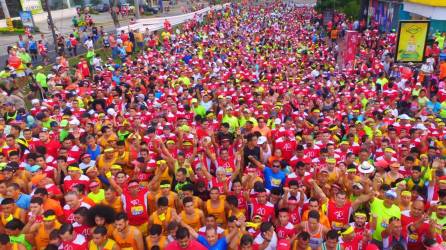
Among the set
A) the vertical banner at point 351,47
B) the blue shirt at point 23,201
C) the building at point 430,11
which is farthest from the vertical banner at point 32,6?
the blue shirt at point 23,201

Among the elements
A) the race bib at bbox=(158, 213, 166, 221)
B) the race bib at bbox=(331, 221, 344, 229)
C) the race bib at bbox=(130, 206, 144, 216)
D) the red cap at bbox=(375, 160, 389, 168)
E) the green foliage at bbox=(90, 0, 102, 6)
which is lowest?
the race bib at bbox=(331, 221, 344, 229)

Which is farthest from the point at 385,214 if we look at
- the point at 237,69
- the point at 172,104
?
the point at 237,69

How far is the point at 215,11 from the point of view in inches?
1689

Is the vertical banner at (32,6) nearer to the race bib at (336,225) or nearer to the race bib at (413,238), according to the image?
the race bib at (336,225)

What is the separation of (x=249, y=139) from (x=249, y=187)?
1651 mm

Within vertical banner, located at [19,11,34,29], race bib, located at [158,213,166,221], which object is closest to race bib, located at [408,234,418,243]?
race bib, located at [158,213,166,221]

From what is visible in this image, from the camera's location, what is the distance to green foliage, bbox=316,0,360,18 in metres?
32.2

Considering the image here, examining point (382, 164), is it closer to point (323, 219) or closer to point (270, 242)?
point (323, 219)

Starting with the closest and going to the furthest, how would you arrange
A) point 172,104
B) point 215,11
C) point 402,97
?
point 172,104, point 402,97, point 215,11

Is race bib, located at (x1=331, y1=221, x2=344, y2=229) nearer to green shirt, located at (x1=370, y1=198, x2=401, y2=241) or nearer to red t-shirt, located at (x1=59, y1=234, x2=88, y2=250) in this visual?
green shirt, located at (x1=370, y1=198, x2=401, y2=241)

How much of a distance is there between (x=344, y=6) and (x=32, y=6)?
30.7 m

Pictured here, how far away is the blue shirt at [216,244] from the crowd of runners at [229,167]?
1 centimetres

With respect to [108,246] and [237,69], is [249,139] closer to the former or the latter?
[108,246]

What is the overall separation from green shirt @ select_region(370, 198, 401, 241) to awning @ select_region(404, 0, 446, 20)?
16.9 m
